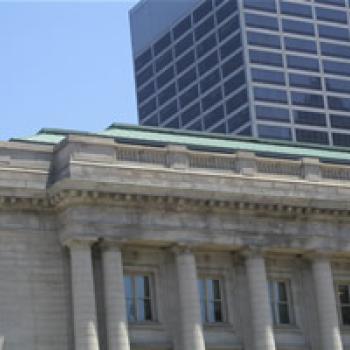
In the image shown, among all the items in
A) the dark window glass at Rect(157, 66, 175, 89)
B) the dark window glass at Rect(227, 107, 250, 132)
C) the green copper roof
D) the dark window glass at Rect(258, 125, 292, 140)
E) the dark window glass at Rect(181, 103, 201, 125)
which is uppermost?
the dark window glass at Rect(157, 66, 175, 89)

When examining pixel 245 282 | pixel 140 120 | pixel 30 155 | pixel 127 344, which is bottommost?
pixel 127 344

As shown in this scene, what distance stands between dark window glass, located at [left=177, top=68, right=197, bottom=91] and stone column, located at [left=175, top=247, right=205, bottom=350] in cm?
11475

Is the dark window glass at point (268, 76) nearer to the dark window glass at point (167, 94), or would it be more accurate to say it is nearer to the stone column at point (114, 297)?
the dark window glass at point (167, 94)

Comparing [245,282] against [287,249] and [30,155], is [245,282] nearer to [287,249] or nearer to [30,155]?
[287,249]

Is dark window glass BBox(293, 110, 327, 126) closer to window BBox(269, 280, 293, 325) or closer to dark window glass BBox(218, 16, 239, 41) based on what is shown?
dark window glass BBox(218, 16, 239, 41)

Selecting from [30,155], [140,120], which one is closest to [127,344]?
[30,155]

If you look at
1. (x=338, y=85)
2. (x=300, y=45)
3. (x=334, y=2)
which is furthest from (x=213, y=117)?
(x=334, y=2)

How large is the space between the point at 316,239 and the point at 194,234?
683 cm

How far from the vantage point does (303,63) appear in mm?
155250

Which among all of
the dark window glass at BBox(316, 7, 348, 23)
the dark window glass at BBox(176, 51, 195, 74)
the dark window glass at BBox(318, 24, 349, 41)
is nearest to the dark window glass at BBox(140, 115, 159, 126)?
the dark window glass at BBox(176, 51, 195, 74)

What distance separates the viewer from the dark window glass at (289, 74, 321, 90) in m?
152

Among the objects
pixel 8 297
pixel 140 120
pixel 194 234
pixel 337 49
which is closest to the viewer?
pixel 8 297

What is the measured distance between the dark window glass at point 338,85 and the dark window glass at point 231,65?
13.6 meters

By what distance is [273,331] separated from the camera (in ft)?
169
